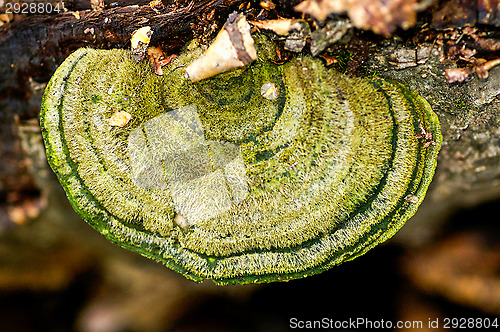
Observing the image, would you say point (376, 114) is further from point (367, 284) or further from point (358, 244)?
point (367, 284)

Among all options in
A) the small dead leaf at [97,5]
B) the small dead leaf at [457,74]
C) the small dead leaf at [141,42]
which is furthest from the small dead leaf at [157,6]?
the small dead leaf at [457,74]

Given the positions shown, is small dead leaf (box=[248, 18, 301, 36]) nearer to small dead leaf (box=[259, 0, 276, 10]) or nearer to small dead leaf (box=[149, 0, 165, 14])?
small dead leaf (box=[259, 0, 276, 10])

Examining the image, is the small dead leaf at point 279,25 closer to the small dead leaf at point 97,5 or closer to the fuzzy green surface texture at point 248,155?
the fuzzy green surface texture at point 248,155

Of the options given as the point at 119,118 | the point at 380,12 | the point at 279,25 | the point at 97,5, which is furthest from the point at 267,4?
the point at 97,5

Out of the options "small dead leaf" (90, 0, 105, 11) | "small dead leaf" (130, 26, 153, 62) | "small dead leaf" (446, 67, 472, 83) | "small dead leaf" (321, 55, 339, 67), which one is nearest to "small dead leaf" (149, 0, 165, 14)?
"small dead leaf" (130, 26, 153, 62)

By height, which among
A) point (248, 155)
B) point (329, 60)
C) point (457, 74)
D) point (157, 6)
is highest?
point (157, 6)

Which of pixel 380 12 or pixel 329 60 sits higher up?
pixel 380 12

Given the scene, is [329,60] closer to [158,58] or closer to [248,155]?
[248,155]

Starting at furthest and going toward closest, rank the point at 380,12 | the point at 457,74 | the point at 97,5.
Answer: the point at 97,5, the point at 457,74, the point at 380,12
